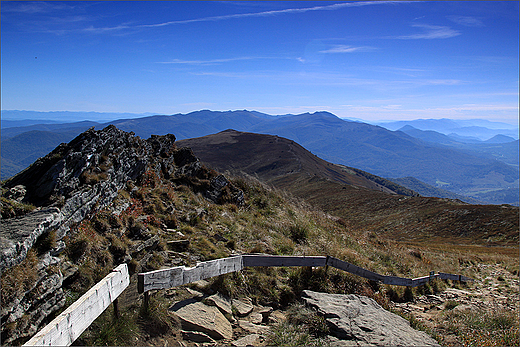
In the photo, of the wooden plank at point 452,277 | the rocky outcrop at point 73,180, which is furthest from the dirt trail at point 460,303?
the rocky outcrop at point 73,180

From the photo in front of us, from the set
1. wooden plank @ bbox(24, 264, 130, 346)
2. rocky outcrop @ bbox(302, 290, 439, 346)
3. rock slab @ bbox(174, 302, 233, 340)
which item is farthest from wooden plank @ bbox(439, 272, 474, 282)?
wooden plank @ bbox(24, 264, 130, 346)

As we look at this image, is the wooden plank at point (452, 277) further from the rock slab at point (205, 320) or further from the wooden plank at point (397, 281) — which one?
the rock slab at point (205, 320)

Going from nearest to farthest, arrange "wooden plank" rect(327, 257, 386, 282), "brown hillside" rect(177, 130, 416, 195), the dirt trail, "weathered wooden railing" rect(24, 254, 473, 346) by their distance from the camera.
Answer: "weathered wooden railing" rect(24, 254, 473, 346) < the dirt trail < "wooden plank" rect(327, 257, 386, 282) < "brown hillside" rect(177, 130, 416, 195)

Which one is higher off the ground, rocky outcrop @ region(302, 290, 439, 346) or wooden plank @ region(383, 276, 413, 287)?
rocky outcrop @ region(302, 290, 439, 346)

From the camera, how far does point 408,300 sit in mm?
8500

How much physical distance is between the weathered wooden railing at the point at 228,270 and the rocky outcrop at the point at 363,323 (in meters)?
0.93

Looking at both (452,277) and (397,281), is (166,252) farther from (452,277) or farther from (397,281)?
(452,277)

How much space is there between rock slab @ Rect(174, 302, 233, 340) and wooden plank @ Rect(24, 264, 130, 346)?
3.85 feet

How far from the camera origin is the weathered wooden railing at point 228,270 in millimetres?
4592

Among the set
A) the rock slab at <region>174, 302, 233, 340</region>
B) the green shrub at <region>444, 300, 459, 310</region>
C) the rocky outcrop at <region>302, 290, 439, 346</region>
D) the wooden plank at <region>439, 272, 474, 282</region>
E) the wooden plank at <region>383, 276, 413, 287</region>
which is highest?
the rock slab at <region>174, 302, 233, 340</region>

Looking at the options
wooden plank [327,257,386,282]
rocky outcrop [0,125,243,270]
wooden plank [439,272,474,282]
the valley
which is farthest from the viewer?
wooden plank [439,272,474,282]

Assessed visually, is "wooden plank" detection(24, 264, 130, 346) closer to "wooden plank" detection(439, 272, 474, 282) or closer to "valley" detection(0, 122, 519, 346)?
"valley" detection(0, 122, 519, 346)

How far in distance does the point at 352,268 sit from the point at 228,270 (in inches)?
135

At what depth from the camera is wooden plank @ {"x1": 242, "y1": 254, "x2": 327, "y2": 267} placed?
21.2ft
